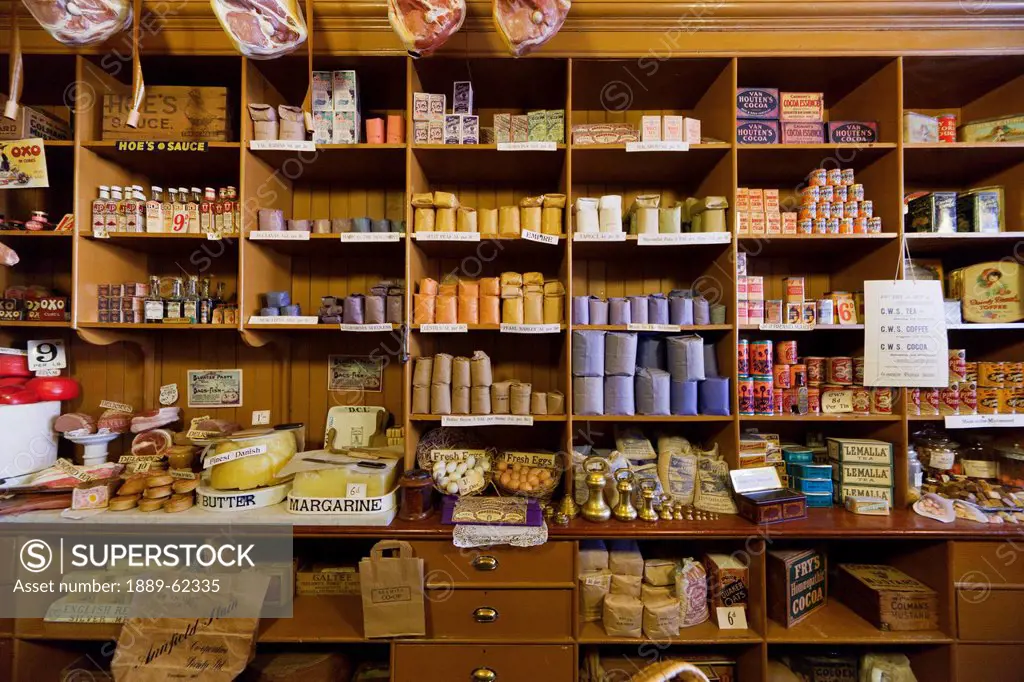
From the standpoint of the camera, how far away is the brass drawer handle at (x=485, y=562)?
1.53m

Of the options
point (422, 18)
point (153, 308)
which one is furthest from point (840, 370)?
point (153, 308)

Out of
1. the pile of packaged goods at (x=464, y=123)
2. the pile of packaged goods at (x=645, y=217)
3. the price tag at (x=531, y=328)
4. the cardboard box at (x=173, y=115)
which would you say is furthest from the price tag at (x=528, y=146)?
the cardboard box at (x=173, y=115)

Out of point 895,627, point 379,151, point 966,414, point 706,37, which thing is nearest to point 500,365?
point 379,151

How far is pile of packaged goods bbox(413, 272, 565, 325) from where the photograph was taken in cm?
182

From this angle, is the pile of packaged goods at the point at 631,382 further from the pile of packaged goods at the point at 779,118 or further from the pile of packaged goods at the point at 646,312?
the pile of packaged goods at the point at 779,118

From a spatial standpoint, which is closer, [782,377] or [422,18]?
[422,18]

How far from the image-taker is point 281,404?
219 centimetres

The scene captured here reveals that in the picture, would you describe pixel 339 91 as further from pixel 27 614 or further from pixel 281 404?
pixel 27 614

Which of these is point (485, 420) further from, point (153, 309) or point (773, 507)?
point (153, 309)

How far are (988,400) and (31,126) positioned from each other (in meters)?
4.40

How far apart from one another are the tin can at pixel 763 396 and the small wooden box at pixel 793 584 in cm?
57

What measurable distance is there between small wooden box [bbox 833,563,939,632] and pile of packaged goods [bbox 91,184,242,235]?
3.03m

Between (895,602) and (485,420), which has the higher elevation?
(485,420)

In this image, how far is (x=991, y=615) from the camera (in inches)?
60.3
